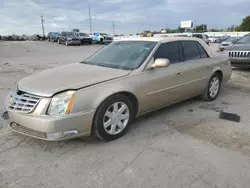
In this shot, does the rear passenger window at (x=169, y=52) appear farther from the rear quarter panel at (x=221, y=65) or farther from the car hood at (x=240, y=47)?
the car hood at (x=240, y=47)

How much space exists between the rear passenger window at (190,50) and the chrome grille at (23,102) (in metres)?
3.04

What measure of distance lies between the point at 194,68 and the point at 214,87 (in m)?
1.16

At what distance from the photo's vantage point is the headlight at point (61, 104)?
295cm

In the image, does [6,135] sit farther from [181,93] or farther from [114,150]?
[181,93]

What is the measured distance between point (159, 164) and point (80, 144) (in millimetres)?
1205

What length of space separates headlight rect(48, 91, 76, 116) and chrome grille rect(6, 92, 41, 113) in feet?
0.70

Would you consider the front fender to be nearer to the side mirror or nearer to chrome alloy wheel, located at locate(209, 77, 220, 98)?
the side mirror

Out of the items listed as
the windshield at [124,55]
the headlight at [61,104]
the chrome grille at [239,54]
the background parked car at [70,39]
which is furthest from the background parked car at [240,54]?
the background parked car at [70,39]

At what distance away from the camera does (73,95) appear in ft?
9.92

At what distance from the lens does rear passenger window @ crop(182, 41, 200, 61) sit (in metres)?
4.73

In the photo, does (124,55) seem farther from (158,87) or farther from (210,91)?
(210,91)

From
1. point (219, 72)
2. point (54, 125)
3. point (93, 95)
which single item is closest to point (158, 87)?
point (93, 95)

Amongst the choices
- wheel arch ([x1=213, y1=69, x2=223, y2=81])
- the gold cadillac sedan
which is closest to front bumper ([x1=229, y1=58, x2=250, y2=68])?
wheel arch ([x1=213, y1=69, x2=223, y2=81])

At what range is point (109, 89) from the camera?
3.30 m
